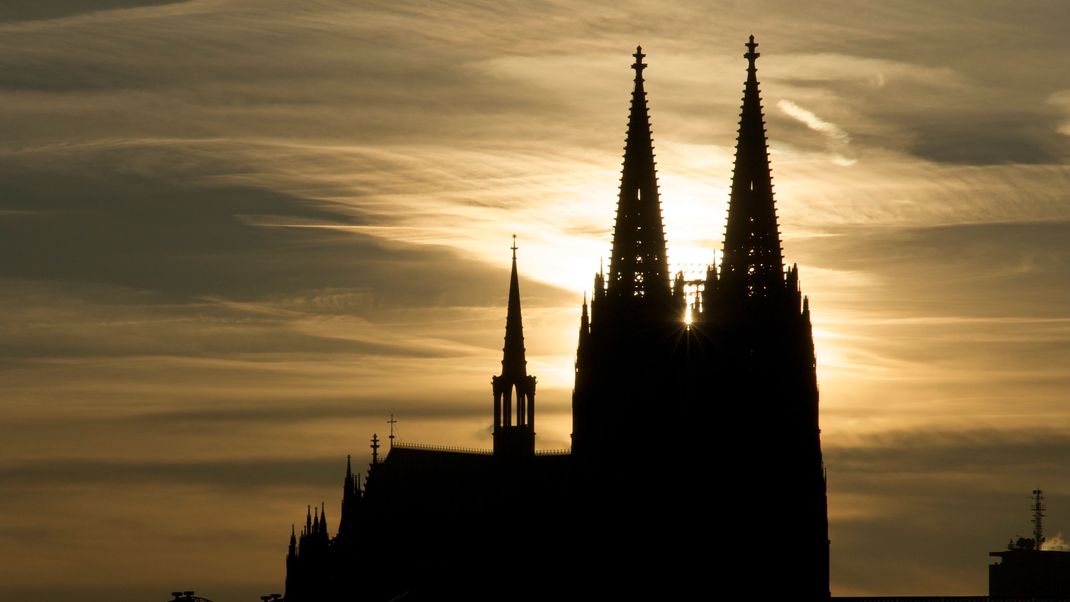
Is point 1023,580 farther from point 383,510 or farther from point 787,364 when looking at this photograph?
point 787,364

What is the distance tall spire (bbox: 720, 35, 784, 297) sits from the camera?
383ft

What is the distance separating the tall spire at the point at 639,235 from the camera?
117312 millimetres

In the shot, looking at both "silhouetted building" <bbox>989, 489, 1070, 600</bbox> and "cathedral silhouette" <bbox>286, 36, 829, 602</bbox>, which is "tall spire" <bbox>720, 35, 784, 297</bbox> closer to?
"cathedral silhouette" <bbox>286, 36, 829, 602</bbox>

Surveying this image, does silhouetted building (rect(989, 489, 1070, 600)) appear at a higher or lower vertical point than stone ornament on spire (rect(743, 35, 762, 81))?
lower

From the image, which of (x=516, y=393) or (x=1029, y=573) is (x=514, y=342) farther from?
(x=1029, y=573)

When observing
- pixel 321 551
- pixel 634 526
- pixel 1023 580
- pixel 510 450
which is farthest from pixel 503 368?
pixel 1023 580

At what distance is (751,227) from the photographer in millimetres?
117312

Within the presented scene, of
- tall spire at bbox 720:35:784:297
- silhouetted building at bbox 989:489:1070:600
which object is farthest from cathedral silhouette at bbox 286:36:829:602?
silhouetted building at bbox 989:489:1070:600

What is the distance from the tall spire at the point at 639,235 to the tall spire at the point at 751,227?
3.39 m

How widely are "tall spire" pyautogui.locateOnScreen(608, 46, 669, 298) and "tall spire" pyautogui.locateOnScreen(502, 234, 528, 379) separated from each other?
17672 millimetres

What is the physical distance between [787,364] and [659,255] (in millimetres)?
8497

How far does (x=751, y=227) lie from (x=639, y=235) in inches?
223

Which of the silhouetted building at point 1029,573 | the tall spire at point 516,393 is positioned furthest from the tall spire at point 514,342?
the silhouetted building at point 1029,573

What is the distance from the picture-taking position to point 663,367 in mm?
119125
